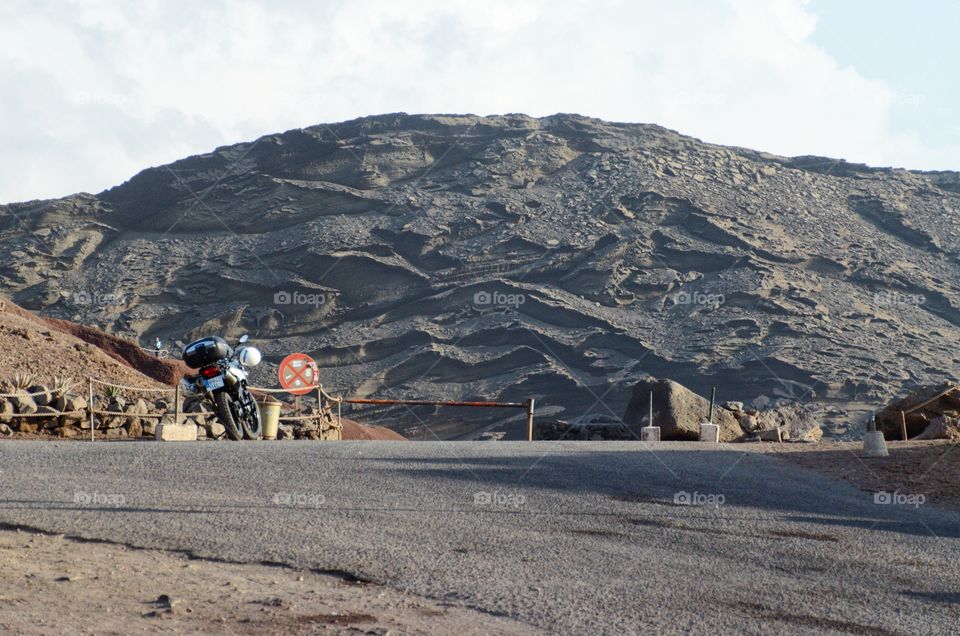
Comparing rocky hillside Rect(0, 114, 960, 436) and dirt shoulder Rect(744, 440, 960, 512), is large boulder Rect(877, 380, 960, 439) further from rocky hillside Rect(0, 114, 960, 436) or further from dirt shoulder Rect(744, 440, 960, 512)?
rocky hillside Rect(0, 114, 960, 436)

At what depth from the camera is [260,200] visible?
3679 inches

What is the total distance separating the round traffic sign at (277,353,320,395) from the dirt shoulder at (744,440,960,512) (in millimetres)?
8219

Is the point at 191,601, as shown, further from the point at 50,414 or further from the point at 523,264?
the point at 523,264

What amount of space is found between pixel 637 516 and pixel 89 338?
160 ft

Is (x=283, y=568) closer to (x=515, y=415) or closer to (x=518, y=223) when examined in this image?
(x=515, y=415)

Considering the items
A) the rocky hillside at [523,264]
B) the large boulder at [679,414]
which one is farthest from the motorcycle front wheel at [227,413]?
the rocky hillside at [523,264]

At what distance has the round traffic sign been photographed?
19969mm

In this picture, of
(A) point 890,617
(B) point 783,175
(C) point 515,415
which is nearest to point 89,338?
(C) point 515,415

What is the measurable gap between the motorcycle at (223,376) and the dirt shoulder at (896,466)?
8138 mm

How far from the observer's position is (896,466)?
1470cm

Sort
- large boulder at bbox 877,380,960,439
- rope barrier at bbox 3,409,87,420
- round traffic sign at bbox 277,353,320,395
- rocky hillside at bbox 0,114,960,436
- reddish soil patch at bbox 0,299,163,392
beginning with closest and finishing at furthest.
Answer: rope barrier at bbox 3,409,87,420 < round traffic sign at bbox 277,353,320,395 < large boulder at bbox 877,380,960,439 < reddish soil patch at bbox 0,299,163,392 < rocky hillside at bbox 0,114,960,436

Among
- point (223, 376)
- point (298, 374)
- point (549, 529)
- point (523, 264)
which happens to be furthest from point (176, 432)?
point (523, 264)

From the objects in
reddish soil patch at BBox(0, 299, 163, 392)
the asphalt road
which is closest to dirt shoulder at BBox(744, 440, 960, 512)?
the asphalt road

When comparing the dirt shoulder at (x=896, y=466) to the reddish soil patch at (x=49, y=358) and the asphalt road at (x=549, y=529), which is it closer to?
the asphalt road at (x=549, y=529)
